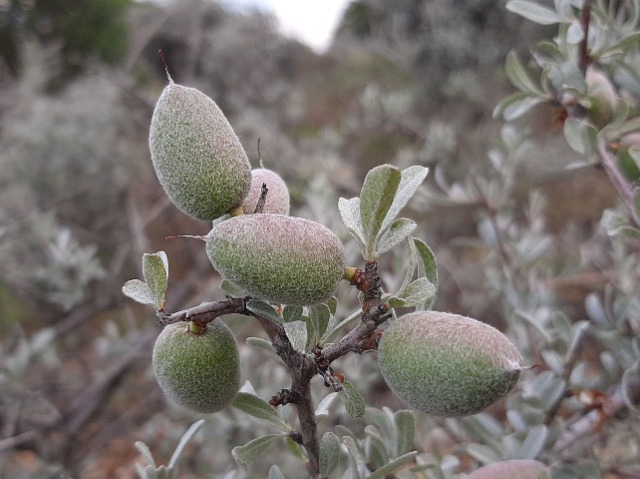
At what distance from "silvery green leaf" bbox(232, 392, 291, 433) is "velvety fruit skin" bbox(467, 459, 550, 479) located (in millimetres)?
182

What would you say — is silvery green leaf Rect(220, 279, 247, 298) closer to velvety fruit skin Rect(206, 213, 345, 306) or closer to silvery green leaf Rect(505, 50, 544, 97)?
velvety fruit skin Rect(206, 213, 345, 306)

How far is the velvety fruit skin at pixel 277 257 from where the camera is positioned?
413mm

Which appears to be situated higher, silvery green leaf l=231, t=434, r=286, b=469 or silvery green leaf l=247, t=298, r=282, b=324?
silvery green leaf l=247, t=298, r=282, b=324

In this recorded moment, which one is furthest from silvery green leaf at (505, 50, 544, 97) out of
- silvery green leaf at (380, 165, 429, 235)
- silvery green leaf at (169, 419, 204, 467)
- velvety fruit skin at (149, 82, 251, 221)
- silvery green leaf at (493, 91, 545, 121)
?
silvery green leaf at (169, 419, 204, 467)

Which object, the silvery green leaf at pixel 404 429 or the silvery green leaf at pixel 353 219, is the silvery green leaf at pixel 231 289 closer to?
the silvery green leaf at pixel 353 219

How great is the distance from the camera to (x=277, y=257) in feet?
1.35

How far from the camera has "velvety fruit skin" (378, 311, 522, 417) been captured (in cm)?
42

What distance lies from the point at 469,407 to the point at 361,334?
97mm

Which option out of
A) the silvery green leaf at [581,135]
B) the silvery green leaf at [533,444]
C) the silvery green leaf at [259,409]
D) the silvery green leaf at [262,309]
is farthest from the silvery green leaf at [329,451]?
the silvery green leaf at [581,135]

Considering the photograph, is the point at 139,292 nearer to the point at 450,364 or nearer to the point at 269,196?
the point at 269,196

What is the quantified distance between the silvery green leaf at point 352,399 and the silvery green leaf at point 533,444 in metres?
0.28

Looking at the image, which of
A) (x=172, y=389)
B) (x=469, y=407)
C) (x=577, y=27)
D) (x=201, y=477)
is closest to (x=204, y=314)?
(x=172, y=389)

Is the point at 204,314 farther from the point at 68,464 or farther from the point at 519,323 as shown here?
the point at 68,464

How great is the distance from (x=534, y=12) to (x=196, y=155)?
511 millimetres
